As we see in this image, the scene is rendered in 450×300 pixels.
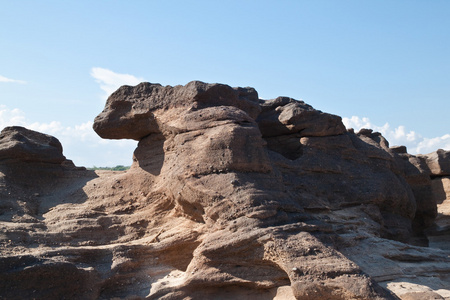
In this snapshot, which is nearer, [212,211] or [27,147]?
[212,211]

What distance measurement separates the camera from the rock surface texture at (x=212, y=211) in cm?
689

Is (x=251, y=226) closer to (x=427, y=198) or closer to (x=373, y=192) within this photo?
(x=373, y=192)

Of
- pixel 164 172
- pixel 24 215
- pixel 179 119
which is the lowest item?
pixel 24 215

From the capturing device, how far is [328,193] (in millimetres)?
10180

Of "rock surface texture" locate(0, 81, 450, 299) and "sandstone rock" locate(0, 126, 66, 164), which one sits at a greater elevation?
"sandstone rock" locate(0, 126, 66, 164)

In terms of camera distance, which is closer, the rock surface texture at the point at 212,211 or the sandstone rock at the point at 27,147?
the rock surface texture at the point at 212,211

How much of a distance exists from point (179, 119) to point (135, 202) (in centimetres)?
167

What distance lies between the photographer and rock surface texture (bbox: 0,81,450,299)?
22.6ft

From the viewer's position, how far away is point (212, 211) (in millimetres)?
7602

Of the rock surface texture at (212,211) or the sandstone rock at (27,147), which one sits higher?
the sandstone rock at (27,147)

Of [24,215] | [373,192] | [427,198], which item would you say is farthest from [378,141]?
[24,215]

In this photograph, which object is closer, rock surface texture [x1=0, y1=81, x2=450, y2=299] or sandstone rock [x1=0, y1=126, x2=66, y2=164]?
rock surface texture [x1=0, y1=81, x2=450, y2=299]

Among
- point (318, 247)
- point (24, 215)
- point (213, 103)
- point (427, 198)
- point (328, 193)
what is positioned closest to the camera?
point (318, 247)

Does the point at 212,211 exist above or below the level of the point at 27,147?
below
